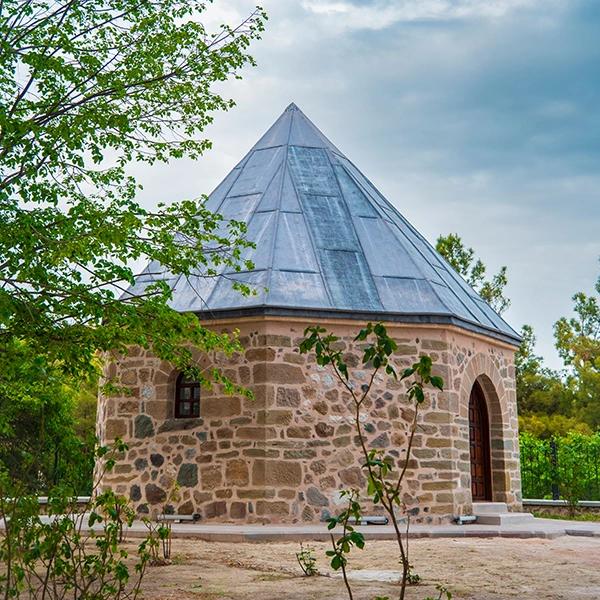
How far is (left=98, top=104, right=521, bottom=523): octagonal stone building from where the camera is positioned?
10375mm

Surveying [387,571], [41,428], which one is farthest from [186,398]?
[41,428]

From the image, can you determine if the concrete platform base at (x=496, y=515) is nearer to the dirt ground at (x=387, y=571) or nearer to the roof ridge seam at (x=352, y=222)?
the dirt ground at (x=387, y=571)

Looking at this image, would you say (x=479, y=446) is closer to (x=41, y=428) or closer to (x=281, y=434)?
(x=281, y=434)

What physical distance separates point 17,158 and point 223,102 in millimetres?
2188

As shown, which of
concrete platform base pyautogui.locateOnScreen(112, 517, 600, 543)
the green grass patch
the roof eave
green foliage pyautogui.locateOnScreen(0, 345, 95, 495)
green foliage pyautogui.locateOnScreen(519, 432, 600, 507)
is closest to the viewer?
green foliage pyautogui.locateOnScreen(0, 345, 95, 495)

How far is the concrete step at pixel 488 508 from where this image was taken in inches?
454

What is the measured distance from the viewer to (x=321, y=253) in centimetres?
1174

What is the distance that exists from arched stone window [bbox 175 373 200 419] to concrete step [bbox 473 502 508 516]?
14.5ft

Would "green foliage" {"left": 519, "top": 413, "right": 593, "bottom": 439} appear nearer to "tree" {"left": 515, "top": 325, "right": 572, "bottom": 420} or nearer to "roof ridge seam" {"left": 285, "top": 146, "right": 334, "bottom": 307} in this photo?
"tree" {"left": 515, "top": 325, "right": 572, "bottom": 420}

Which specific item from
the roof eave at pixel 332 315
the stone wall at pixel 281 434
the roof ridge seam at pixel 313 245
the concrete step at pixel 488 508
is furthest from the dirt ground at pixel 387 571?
the roof ridge seam at pixel 313 245

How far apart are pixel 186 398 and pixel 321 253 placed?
2.98 m

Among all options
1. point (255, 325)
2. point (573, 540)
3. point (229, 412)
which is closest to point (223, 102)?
point (255, 325)

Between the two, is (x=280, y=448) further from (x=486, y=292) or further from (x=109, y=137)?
(x=486, y=292)

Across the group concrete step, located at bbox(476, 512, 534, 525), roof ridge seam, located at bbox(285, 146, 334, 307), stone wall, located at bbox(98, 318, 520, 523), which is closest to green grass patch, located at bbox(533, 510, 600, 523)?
concrete step, located at bbox(476, 512, 534, 525)
